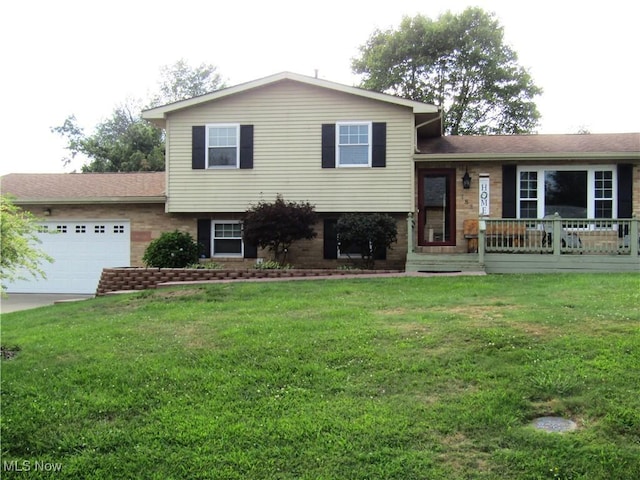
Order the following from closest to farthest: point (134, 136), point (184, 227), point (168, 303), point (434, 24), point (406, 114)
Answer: point (168, 303)
point (406, 114)
point (184, 227)
point (434, 24)
point (134, 136)

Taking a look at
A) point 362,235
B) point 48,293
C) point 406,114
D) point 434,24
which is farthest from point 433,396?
point 434,24

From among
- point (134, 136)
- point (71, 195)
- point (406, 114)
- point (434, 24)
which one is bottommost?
point (71, 195)

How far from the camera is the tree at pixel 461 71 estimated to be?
1211 inches

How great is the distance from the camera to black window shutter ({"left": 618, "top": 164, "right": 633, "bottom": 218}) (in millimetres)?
14984

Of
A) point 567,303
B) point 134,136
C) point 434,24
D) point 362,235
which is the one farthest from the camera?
point 134,136

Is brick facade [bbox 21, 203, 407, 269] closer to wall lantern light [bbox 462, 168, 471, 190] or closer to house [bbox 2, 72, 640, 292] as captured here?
house [bbox 2, 72, 640, 292]

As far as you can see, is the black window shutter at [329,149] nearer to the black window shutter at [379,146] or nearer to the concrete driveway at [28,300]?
the black window shutter at [379,146]

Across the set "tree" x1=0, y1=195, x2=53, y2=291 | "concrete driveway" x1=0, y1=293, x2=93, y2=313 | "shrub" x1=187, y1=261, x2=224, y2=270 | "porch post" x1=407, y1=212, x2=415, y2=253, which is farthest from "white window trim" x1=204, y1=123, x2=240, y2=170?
"tree" x1=0, y1=195, x2=53, y2=291

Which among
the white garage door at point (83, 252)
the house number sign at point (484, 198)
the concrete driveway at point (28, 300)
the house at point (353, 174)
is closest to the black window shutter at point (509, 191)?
the house at point (353, 174)

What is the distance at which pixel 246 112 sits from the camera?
639 inches

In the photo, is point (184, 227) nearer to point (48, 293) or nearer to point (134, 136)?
point (48, 293)

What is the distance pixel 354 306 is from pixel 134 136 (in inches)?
1114

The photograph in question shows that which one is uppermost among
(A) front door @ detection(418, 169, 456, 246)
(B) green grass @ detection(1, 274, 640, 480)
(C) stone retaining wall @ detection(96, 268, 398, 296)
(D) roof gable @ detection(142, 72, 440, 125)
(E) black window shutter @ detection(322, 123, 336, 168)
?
(D) roof gable @ detection(142, 72, 440, 125)

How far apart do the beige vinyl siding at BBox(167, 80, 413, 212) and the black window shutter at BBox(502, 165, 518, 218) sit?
2.62m
